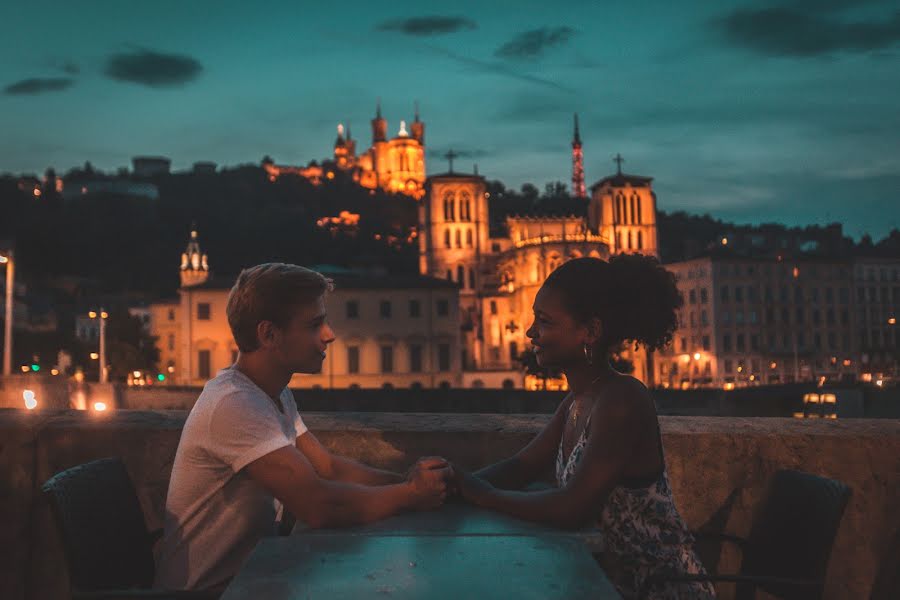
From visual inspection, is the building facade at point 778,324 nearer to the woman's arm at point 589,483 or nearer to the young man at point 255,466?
the woman's arm at point 589,483

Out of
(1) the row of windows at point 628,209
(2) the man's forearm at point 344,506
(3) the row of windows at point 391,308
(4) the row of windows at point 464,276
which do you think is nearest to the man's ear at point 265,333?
(2) the man's forearm at point 344,506

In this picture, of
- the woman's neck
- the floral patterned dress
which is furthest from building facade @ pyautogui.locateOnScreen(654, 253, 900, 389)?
the floral patterned dress

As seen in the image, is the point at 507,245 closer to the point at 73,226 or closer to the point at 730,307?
the point at 730,307

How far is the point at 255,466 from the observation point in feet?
8.74

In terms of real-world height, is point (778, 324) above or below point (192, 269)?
below

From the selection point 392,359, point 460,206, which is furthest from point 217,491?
point 460,206

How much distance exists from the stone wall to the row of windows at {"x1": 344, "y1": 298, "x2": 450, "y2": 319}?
54742 mm

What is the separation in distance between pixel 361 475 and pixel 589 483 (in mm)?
926

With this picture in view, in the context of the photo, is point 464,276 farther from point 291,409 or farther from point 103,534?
point 103,534

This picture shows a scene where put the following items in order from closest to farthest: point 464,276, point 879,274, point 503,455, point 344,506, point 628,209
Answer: point 344,506, point 503,455, point 879,274, point 464,276, point 628,209

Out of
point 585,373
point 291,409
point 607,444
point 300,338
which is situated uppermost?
point 300,338

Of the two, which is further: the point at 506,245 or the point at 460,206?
the point at 506,245

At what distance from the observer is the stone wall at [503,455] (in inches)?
149

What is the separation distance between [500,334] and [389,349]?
1121 inches
